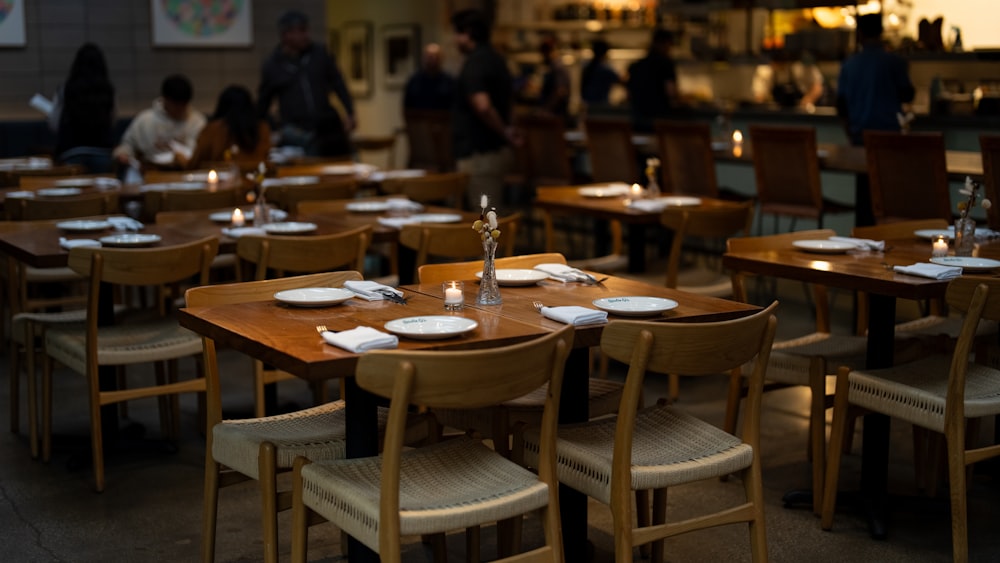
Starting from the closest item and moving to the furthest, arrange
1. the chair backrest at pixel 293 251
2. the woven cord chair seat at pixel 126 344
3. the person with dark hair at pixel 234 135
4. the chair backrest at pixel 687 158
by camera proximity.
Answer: the woven cord chair seat at pixel 126 344 < the chair backrest at pixel 293 251 < the chair backrest at pixel 687 158 < the person with dark hair at pixel 234 135

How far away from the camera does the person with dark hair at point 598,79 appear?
11641 millimetres

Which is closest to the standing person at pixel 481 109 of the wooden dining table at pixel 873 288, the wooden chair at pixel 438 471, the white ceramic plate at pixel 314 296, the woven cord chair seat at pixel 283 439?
the wooden dining table at pixel 873 288

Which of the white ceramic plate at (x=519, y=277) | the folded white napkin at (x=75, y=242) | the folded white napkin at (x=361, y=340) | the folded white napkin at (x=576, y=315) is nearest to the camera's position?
the folded white napkin at (x=361, y=340)

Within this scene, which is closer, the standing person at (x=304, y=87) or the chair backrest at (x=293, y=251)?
the chair backrest at (x=293, y=251)

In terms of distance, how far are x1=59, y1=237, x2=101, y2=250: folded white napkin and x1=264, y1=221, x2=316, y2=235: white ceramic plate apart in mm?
637

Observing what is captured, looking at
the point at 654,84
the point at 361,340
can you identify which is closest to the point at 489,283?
the point at 361,340

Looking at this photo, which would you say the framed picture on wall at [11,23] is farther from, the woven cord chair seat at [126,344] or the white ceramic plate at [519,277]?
the white ceramic plate at [519,277]

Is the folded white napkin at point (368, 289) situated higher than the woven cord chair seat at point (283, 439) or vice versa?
the folded white napkin at point (368, 289)

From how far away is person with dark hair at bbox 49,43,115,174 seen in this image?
25.8 ft

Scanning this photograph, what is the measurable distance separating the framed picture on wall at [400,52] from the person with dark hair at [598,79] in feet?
12.8

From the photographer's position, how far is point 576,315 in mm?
3051

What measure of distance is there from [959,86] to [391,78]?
8547 mm

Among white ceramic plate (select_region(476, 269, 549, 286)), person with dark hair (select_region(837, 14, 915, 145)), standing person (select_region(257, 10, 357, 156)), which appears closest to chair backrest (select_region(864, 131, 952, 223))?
person with dark hair (select_region(837, 14, 915, 145))

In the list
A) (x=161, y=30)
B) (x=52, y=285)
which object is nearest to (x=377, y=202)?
(x=52, y=285)
